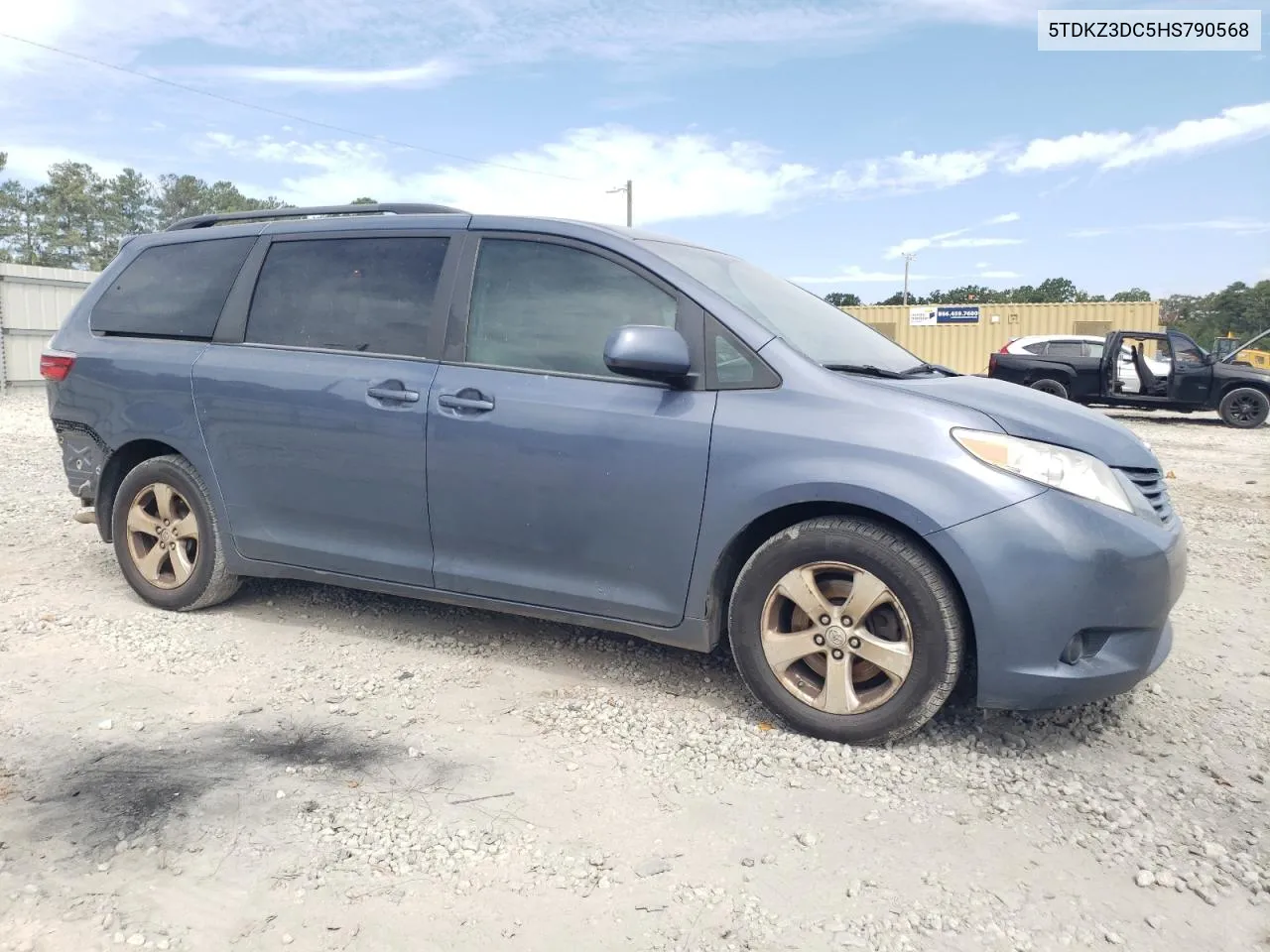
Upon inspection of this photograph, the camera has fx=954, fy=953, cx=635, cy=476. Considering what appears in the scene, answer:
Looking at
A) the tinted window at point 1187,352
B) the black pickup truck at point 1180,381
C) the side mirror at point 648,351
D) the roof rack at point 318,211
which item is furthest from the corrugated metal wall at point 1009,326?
the side mirror at point 648,351

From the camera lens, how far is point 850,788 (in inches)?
114

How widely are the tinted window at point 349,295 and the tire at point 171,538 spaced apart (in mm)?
783

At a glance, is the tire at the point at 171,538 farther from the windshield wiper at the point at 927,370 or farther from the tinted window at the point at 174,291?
the windshield wiper at the point at 927,370

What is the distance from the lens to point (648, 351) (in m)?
3.20

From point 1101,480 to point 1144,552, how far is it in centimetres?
25

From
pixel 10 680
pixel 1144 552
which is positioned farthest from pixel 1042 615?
pixel 10 680

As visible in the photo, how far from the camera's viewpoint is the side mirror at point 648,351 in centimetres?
320

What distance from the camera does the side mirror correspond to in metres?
3.20

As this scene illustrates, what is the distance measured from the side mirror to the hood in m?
0.76

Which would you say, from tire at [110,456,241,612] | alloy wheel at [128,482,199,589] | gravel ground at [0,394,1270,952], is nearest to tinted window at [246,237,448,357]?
tire at [110,456,241,612]

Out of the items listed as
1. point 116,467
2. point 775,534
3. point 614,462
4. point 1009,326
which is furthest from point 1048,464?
point 1009,326

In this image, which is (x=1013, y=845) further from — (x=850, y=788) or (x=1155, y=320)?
(x=1155, y=320)

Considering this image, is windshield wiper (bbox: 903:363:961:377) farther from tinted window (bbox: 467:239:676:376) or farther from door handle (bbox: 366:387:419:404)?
door handle (bbox: 366:387:419:404)

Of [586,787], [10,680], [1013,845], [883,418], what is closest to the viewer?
[1013,845]
